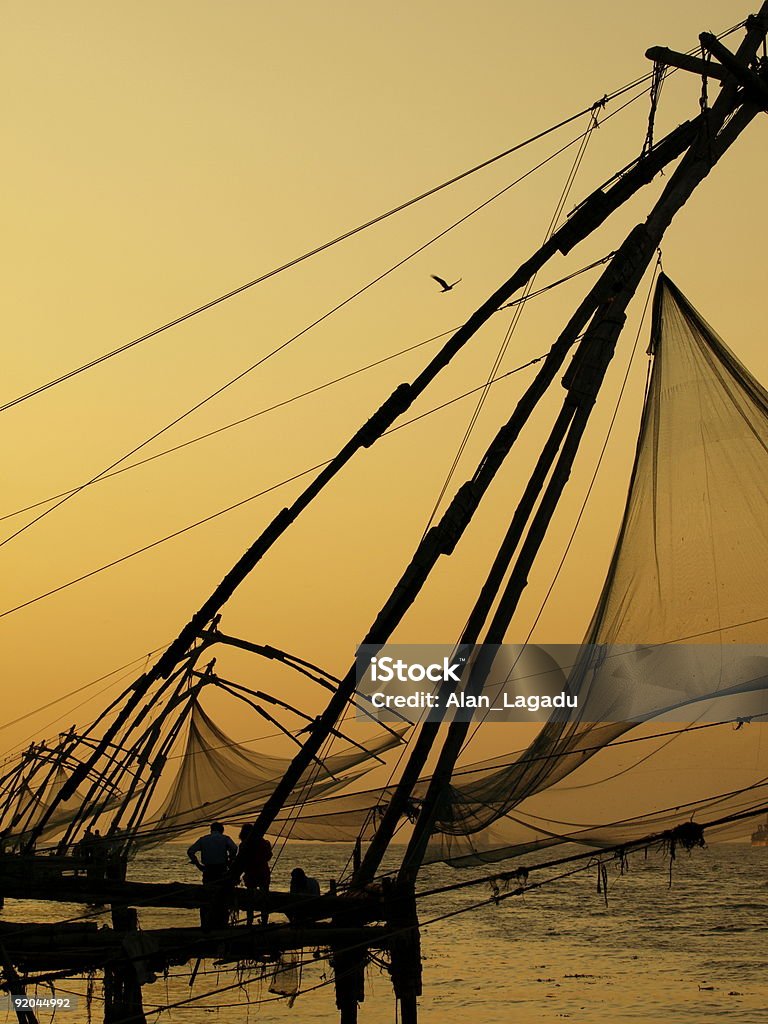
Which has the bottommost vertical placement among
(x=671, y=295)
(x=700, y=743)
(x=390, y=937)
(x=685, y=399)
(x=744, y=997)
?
(x=744, y=997)

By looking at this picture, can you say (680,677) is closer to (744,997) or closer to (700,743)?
(700,743)

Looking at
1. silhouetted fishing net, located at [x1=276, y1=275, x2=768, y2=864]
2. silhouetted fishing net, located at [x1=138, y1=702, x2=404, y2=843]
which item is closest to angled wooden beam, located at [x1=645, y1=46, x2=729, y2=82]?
silhouetted fishing net, located at [x1=276, y1=275, x2=768, y2=864]

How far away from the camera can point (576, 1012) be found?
28.2 metres

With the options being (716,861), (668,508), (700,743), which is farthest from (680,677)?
(716,861)

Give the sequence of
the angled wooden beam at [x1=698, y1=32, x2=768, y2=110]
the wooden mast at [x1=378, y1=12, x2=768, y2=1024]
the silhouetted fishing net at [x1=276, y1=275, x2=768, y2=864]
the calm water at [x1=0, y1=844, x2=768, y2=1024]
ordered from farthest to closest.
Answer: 1. the calm water at [x1=0, y1=844, x2=768, y2=1024]
2. the angled wooden beam at [x1=698, y1=32, x2=768, y2=110]
3. the wooden mast at [x1=378, y1=12, x2=768, y2=1024]
4. the silhouetted fishing net at [x1=276, y1=275, x2=768, y2=864]

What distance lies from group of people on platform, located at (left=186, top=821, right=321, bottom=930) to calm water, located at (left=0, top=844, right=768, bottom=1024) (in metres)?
0.89

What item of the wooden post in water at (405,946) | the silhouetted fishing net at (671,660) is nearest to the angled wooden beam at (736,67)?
the silhouetted fishing net at (671,660)

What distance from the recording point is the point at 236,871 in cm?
1096

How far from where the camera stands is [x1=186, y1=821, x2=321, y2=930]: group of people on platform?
434 inches

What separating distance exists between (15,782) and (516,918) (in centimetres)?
3654

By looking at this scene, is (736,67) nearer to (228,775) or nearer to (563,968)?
(228,775)

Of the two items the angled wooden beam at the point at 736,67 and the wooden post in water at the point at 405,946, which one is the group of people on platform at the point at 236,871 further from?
the angled wooden beam at the point at 736,67

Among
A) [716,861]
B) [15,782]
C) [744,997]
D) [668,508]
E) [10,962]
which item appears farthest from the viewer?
[716,861]

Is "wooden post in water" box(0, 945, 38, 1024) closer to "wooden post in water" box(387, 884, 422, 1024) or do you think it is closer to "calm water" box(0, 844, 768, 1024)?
"calm water" box(0, 844, 768, 1024)
